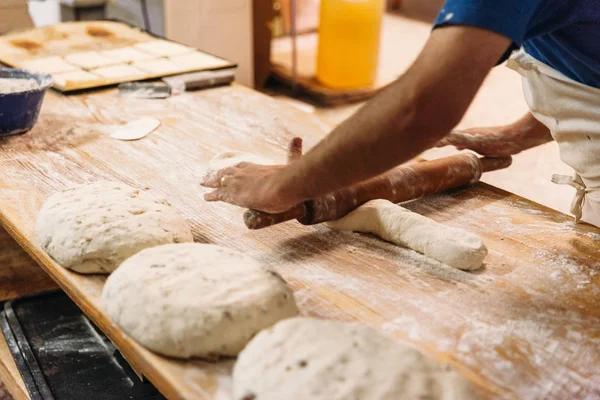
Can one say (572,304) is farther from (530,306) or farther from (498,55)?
(498,55)

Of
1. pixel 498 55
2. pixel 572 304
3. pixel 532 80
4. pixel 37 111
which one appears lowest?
pixel 572 304

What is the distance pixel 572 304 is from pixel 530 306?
0.31 ft

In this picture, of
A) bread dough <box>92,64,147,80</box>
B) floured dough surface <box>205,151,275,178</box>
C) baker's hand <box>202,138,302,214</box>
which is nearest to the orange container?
bread dough <box>92,64,147,80</box>

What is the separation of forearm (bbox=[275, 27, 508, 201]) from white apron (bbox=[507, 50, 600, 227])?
559 mm

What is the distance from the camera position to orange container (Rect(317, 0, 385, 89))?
14.3ft

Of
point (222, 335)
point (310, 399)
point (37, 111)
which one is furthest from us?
point (37, 111)

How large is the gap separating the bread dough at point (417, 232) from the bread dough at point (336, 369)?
1.15 feet

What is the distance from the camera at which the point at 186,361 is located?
3.67ft

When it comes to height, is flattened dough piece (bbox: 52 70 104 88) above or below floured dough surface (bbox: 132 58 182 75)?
below

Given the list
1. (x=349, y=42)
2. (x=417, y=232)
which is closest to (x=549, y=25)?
(x=417, y=232)

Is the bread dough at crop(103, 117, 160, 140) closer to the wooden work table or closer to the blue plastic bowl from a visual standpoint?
the wooden work table

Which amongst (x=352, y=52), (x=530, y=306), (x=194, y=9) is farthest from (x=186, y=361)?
(x=352, y=52)

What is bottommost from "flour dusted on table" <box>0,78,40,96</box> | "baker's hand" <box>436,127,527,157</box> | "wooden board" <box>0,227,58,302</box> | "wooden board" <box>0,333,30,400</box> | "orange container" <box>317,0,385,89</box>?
"wooden board" <box>0,333,30,400</box>

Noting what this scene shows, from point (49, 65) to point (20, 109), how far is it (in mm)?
629
